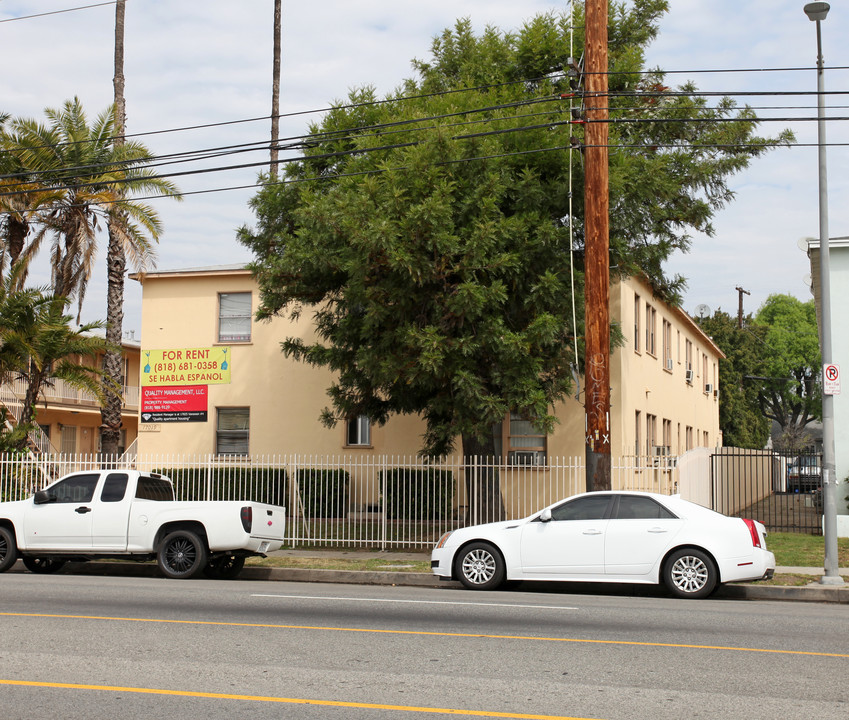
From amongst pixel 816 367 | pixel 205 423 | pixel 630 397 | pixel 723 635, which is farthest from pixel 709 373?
pixel 723 635

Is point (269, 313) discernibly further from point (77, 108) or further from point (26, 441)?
point (77, 108)

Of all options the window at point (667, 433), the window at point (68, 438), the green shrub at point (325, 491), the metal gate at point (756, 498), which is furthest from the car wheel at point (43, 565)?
the window at point (68, 438)

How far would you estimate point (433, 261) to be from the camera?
16250mm

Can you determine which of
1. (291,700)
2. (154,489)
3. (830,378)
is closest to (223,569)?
(154,489)

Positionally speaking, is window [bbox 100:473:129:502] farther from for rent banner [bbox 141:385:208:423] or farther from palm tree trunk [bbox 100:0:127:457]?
for rent banner [bbox 141:385:208:423]

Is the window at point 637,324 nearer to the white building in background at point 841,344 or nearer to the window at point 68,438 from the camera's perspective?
the white building in background at point 841,344

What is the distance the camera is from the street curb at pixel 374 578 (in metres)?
13.4

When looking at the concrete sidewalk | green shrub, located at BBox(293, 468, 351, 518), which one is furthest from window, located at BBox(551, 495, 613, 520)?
green shrub, located at BBox(293, 468, 351, 518)

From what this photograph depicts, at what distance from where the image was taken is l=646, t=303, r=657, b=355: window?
26572 mm

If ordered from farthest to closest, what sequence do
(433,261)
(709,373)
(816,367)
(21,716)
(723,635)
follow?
(816,367)
(709,373)
(433,261)
(723,635)
(21,716)

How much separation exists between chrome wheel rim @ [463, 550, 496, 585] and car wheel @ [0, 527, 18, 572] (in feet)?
25.0

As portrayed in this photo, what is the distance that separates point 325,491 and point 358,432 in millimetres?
3084

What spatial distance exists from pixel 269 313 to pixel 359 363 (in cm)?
449

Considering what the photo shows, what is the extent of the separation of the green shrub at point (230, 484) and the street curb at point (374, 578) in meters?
4.95
